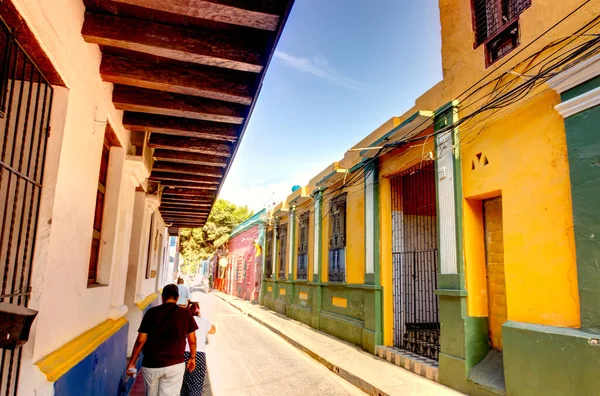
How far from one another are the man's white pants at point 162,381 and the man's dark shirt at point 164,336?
0.04 metres

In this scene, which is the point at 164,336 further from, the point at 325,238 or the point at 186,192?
the point at 325,238

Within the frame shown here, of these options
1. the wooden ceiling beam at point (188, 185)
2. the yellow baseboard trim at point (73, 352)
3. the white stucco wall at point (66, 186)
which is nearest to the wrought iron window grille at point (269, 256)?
the wooden ceiling beam at point (188, 185)

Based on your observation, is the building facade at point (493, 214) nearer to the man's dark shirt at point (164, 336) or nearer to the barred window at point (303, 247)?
the man's dark shirt at point (164, 336)

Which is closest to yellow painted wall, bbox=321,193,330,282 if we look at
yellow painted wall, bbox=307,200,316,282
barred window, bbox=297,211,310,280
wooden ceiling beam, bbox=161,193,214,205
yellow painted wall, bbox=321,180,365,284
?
yellow painted wall, bbox=307,200,316,282

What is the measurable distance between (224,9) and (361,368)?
6243 mm

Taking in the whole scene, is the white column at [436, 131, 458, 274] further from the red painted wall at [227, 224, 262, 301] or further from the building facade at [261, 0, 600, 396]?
the red painted wall at [227, 224, 262, 301]

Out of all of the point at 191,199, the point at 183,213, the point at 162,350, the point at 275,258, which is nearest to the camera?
the point at 162,350

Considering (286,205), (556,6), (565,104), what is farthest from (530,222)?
(286,205)

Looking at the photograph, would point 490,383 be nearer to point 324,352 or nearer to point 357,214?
point 324,352

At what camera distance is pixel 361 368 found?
23.1 ft

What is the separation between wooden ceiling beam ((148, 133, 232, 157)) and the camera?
5.15 m

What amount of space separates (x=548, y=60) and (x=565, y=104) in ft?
2.49

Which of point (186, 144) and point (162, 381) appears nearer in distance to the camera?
point (162, 381)

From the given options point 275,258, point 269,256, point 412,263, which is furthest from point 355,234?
point 269,256
